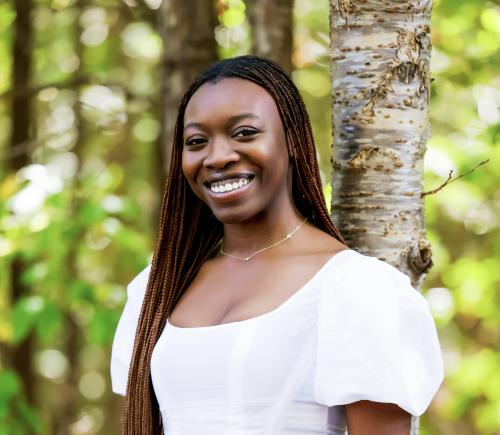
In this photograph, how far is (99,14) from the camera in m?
10.6

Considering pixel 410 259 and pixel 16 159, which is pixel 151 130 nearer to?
pixel 16 159

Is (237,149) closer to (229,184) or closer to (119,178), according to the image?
(229,184)

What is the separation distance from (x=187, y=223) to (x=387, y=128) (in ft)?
2.05

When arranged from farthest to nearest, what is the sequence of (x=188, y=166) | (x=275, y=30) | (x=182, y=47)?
(x=182, y=47)
(x=275, y=30)
(x=188, y=166)

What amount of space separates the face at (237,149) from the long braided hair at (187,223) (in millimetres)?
41

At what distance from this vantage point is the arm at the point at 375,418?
217 centimetres

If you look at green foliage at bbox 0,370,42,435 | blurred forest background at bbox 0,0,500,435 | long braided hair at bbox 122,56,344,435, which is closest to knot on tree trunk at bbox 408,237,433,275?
long braided hair at bbox 122,56,344,435

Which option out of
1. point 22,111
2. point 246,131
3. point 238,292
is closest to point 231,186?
point 246,131

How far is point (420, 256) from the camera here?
272 cm

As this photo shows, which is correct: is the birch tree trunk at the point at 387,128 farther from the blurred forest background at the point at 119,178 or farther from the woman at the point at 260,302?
the blurred forest background at the point at 119,178

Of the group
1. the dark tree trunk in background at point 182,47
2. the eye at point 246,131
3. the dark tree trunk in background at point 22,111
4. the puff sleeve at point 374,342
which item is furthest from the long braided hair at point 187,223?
the dark tree trunk in background at point 22,111

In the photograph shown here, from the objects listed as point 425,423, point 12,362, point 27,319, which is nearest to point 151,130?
point 12,362

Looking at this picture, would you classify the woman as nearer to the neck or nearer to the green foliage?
the neck

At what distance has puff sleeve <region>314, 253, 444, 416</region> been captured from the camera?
2.15 meters
